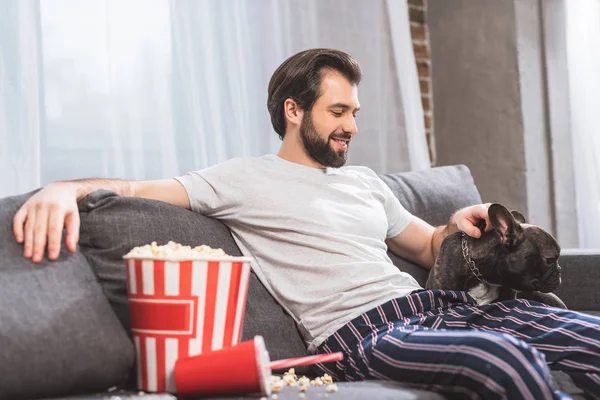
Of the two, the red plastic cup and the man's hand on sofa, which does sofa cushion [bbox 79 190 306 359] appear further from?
the red plastic cup

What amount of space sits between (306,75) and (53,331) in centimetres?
110

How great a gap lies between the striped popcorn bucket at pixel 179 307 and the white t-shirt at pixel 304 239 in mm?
467

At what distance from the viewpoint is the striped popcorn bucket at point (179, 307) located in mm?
1420

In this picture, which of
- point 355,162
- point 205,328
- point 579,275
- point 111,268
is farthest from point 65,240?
point 355,162

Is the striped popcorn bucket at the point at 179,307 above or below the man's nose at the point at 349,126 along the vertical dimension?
below

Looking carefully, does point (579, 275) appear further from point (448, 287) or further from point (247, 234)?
point (247, 234)

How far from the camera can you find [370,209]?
2.15 m

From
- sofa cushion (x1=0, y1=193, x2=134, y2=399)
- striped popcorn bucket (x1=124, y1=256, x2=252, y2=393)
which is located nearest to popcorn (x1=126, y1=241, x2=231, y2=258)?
striped popcorn bucket (x1=124, y1=256, x2=252, y2=393)

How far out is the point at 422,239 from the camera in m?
2.39

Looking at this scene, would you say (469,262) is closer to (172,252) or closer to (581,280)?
(581,280)

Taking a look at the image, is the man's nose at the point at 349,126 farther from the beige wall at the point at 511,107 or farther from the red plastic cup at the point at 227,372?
the beige wall at the point at 511,107

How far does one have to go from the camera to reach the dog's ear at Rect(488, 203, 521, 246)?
7.12ft

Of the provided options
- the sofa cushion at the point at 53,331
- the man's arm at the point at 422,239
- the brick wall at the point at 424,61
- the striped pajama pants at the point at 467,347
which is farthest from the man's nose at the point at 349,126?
the brick wall at the point at 424,61

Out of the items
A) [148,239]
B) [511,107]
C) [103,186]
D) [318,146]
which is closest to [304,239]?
[318,146]
